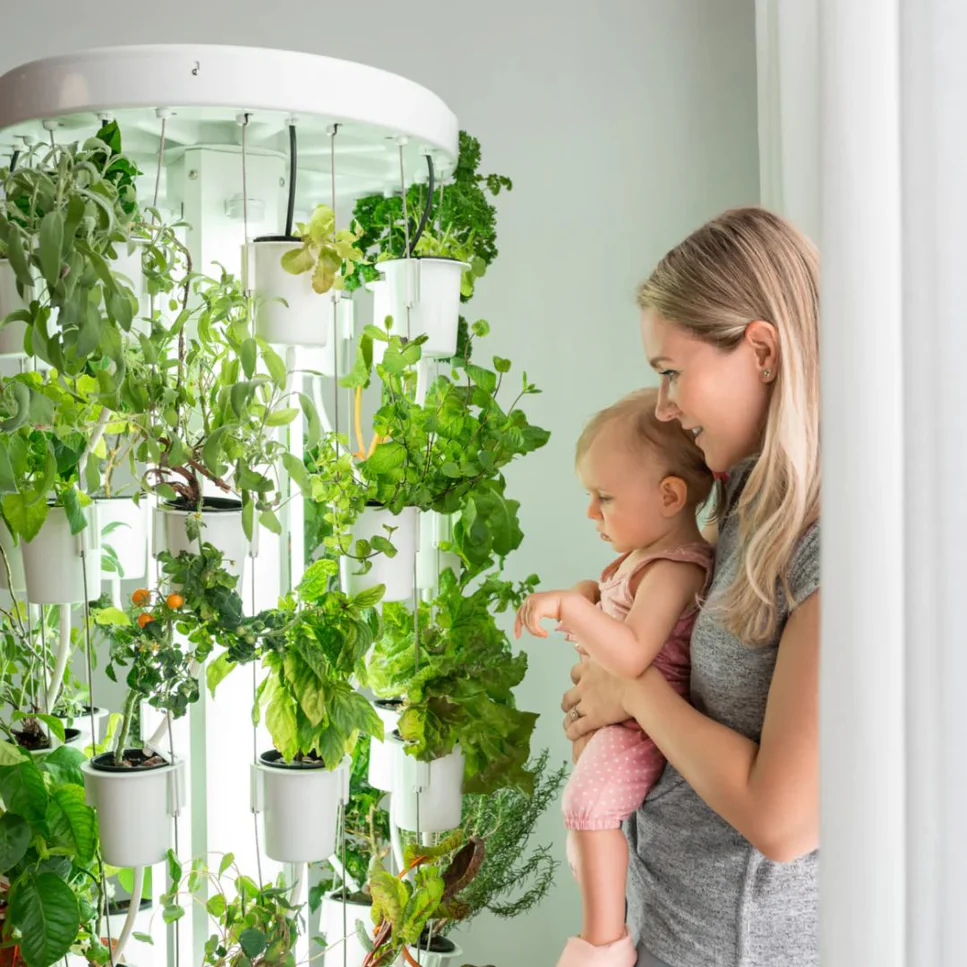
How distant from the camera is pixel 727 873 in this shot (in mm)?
1102

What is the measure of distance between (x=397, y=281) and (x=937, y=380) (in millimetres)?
1115

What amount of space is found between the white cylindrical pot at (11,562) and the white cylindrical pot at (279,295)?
19.1 inches

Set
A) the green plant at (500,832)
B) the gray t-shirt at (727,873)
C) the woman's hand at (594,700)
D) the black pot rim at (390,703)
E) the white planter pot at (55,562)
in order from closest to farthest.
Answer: the gray t-shirt at (727,873)
the woman's hand at (594,700)
the white planter pot at (55,562)
the black pot rim at (390,703)
the green plant at (500,832)

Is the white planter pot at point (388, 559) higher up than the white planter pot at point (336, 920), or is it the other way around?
the white planter pot at point (388, 559)

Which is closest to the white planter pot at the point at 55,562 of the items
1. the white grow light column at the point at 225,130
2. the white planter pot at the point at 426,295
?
the white grow light column at the point at 225,130

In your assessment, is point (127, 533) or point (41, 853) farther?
point (127, 533)

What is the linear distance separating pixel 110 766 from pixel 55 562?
279 mm

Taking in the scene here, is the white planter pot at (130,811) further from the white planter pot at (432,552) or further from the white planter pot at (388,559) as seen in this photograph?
the white planter pot at (432,552)

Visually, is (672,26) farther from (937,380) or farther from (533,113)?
(937,380)

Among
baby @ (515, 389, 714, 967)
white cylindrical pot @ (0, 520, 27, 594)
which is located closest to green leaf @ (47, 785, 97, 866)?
white cylindrical pot @ (0, 520, 27, 594)

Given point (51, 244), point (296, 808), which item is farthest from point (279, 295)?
point (296, 808)

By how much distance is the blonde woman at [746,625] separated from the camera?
986 mm

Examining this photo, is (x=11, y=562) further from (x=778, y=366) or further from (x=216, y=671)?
(x=778, y=366)

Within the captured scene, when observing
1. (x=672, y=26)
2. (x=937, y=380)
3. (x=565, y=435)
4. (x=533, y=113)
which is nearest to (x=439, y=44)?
(x=533, y=113)
